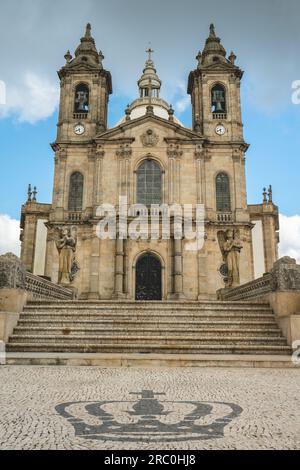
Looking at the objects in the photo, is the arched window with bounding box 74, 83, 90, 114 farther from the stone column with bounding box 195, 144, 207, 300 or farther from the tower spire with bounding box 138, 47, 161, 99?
the tower spire with bounding box 138, 47, 161, 99

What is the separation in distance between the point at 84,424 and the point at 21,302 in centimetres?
753

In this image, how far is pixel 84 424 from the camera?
3.48m

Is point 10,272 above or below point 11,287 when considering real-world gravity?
above

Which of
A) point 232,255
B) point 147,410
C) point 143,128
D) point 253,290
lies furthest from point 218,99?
point 147,410

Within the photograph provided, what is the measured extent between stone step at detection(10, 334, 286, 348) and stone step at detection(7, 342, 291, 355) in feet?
0.80

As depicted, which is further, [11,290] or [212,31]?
[212,31]

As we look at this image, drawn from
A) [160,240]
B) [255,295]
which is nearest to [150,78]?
[160,240]

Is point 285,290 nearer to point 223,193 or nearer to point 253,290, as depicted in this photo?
point 253,290

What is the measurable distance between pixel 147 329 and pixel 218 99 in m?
24.6

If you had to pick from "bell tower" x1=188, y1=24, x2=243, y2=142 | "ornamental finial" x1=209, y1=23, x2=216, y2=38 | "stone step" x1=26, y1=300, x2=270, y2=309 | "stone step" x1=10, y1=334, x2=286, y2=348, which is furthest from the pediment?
"stone step" x1=10, y1=334, x2=286, y2=348

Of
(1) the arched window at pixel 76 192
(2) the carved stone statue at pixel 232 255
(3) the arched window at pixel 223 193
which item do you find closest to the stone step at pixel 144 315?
(2) the carved stone statue at pixel 232 255

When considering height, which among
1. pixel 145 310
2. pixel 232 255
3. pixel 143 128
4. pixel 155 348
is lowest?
pixel 155 348

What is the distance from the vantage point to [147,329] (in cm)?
981
